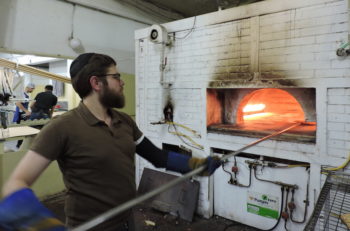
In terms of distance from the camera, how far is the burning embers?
9.32 feet

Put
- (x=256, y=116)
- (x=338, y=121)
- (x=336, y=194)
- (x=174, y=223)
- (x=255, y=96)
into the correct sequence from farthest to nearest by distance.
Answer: (x=256, y=116)
(x=255, y=96)
(x=174, y=223)
(x=338, y=121)
(x=336, y=194)

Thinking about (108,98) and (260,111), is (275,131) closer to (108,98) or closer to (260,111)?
(260,111)

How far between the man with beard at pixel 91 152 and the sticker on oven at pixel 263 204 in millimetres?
1623

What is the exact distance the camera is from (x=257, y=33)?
9.25 feet

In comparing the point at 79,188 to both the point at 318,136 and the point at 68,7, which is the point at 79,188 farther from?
the point at 68,7

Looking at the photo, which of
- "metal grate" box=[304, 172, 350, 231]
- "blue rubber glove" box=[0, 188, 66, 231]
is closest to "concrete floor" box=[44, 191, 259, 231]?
"metal grate" box=[304, 172, 350, 231]

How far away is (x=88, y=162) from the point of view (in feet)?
4.58

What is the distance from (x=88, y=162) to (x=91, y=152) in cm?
6

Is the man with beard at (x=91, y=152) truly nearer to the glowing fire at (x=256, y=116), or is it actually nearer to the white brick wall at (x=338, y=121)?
the white brick wall at (x=338, y=121)

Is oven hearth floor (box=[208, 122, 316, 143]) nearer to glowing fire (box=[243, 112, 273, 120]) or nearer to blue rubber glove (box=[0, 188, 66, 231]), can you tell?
glowing fire (box=[243, 112, 273, 120])

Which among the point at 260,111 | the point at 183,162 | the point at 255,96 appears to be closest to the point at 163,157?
the point at 183,162

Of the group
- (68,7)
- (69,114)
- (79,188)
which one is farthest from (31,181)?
(68,7)

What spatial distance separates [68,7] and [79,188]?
3.61m

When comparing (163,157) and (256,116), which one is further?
(256,116)
